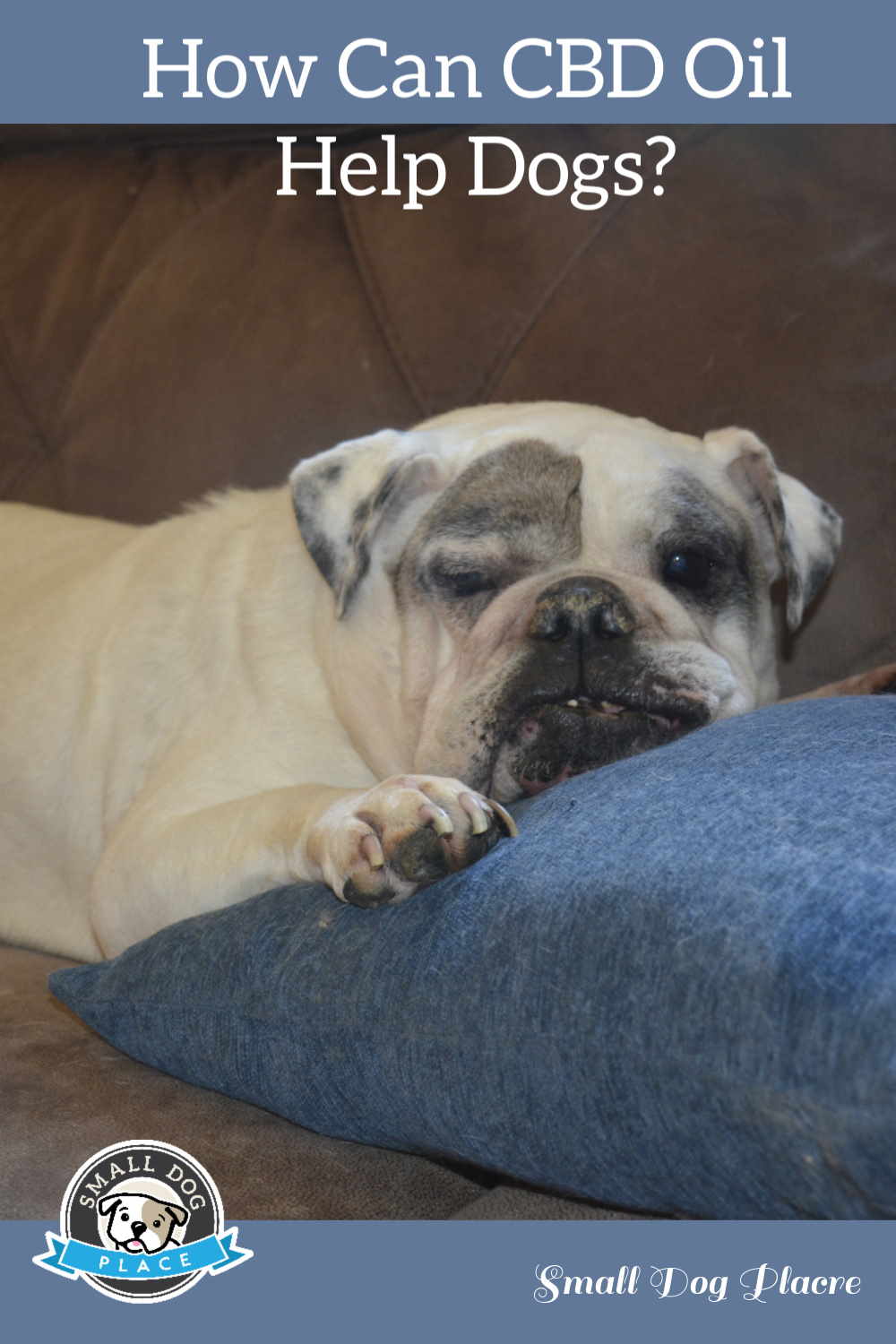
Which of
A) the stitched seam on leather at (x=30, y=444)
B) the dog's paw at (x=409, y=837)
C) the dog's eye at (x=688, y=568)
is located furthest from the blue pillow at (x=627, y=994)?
the stitched seam on leather at (x=30, y=444)

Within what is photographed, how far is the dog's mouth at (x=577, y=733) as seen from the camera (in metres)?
1.27

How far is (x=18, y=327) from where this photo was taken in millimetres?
2275

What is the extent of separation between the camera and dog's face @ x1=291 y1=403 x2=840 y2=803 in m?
1.28

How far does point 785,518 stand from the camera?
1491 millimetres

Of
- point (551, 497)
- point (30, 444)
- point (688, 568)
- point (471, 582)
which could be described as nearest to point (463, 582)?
point (471, 582)

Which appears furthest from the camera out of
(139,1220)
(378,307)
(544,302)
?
(378,307)

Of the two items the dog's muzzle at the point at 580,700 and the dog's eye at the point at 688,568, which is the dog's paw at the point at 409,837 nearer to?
the dog's muzzle at the point at 580,700

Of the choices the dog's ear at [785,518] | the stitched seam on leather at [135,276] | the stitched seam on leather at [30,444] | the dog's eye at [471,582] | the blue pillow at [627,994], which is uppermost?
the stitched seam on leather at [135,276]

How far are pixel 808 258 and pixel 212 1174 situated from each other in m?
1.24

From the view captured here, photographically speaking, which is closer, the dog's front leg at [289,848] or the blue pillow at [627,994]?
the blue pillow at [627,994]

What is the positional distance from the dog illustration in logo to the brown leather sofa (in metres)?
0.20

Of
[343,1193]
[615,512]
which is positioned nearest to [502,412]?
[615,512]

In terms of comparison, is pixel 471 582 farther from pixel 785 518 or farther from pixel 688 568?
pixel 785 518

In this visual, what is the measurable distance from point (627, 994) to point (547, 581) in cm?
61
